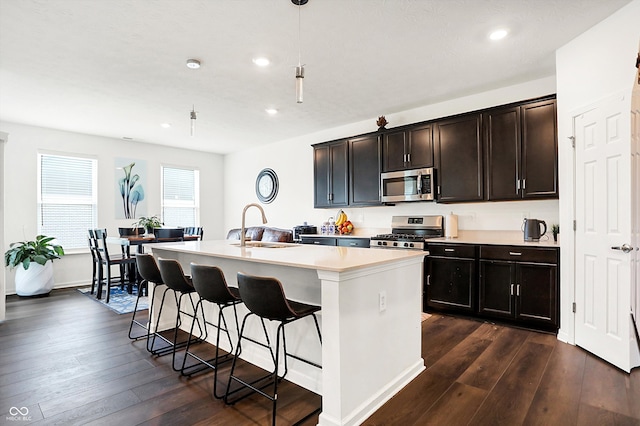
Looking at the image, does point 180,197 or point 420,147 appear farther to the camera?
point 180,197

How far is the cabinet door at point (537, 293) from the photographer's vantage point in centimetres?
319

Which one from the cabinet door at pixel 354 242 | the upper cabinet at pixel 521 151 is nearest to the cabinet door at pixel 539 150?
the upper cabinet at pixel 521 151

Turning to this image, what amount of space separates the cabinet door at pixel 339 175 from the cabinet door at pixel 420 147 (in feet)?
3.49

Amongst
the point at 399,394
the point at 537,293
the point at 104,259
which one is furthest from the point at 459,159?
the point at 104,259

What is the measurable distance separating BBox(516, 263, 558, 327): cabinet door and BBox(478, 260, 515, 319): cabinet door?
0.07 m

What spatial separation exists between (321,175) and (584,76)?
354cm

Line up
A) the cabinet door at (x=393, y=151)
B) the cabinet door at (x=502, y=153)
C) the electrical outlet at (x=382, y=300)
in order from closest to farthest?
the electrical outlet at (x=382, y=300) < the cabinet door at (x=502, y=153) < the cabinet door at (x=393, y=151)

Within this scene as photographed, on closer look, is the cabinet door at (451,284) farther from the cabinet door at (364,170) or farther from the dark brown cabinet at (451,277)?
the cabinet door at (364,170)

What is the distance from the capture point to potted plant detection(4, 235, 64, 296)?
495 cm

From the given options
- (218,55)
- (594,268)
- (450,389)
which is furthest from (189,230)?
Result: (594,268)

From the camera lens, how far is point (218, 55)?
10.2 feet

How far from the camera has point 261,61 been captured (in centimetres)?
324

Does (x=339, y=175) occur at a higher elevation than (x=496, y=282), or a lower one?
higher

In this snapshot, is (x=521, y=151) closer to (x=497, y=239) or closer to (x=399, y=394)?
(x=497, y=239)
